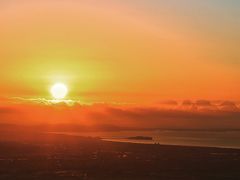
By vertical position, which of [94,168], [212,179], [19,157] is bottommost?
[212,179]

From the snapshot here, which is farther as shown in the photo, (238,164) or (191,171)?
(238,164)

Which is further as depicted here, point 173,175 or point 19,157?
point 19,157

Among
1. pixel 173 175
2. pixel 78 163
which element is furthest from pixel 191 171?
pixel 78 163

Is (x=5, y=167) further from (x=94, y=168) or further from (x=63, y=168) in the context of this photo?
(x=94, y=168)

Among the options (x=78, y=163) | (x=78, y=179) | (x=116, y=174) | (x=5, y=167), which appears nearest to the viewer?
(x=78, y=179)

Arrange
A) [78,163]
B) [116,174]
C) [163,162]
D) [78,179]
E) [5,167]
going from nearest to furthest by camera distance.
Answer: [78,179] → [116,174] → [5,167] → [78,163] → [163,162]

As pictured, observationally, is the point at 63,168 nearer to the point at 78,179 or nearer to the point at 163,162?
the point at 78,179

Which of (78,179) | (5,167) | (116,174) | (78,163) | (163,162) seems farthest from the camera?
(163,162)

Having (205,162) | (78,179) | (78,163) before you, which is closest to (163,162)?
(205,162)

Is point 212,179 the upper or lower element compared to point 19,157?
lower
